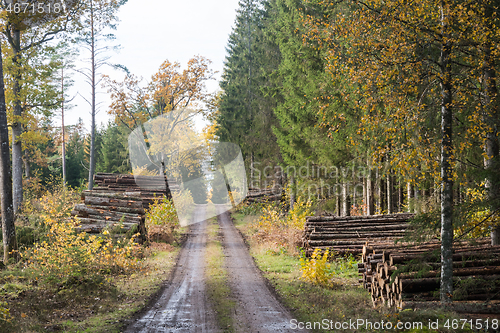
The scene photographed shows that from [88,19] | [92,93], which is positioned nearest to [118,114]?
[92,93]

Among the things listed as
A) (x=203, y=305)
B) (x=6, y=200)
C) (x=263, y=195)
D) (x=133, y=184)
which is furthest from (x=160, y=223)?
(x=263, y=195)

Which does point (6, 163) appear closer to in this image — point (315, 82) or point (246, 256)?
point (246, 256)

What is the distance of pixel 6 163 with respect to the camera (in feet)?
40.7

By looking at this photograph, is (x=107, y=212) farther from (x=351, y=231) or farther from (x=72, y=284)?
(x=351, y=231)

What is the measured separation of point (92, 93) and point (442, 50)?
24.2 meters

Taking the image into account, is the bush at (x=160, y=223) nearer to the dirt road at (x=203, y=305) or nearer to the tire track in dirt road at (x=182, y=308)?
the dirt road at (x=203, y=305)

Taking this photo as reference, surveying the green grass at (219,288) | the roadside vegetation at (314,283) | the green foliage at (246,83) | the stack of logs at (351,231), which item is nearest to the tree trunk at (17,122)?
the green grass at (219,288)

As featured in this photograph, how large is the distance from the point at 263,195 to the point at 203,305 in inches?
937

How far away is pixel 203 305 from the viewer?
8.76 m

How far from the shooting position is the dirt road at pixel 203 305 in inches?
284

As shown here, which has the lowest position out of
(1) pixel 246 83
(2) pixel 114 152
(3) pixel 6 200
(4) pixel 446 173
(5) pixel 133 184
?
(5) pixel 133 184

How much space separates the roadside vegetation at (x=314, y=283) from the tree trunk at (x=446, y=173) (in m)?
0.90

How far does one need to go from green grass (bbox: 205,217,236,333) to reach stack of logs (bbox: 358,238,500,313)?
3.48 m

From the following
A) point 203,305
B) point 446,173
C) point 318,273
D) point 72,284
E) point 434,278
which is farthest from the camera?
point 318,273
